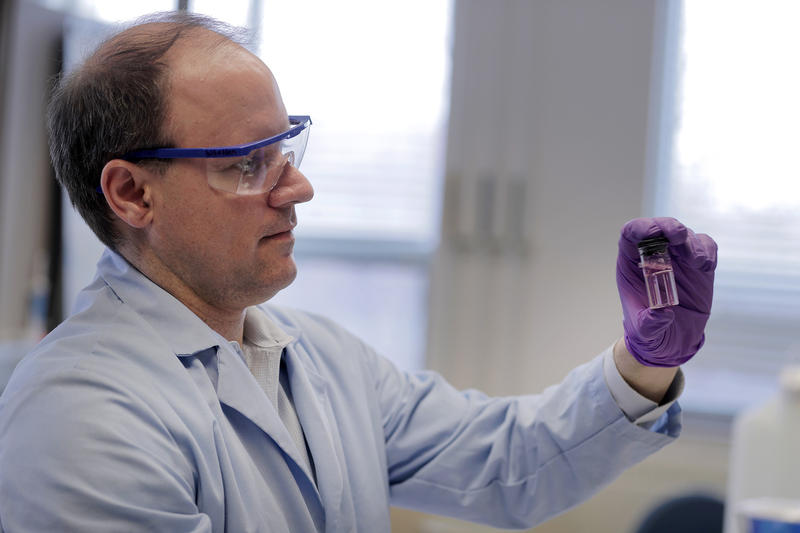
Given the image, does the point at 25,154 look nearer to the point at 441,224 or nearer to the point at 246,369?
the point at 441,224

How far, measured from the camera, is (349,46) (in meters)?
2.85

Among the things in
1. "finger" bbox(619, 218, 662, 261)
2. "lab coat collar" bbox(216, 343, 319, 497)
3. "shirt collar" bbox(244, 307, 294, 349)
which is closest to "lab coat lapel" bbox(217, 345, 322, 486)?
"lab coat collar" bbox(216, 343, 319, 497)

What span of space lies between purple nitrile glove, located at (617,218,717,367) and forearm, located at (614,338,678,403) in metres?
0.02

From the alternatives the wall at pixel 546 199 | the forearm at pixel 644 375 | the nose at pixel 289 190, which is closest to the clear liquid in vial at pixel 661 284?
the forearm at pixel 644 375

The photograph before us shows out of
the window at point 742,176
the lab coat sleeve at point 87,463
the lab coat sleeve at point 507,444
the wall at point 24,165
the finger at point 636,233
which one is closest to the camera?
the lab coat sleeve at point 87,463

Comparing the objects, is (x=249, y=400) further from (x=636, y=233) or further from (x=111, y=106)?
(x=636, y=233)

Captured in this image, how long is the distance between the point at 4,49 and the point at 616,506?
8.57 feet

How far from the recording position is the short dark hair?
1073mm

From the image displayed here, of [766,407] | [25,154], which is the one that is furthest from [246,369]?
[25,154]

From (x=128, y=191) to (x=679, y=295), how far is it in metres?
0.76

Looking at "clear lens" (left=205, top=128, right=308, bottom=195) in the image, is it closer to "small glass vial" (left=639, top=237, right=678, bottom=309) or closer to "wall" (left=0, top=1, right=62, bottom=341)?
"small glass vial" (left=639, top=237, right=678, bottom=309)

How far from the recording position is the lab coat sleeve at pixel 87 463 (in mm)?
853

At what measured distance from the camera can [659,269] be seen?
1051 mm

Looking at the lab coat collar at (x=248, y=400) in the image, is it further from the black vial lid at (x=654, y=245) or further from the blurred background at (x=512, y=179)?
the blurred background at (x=512, y=179)
